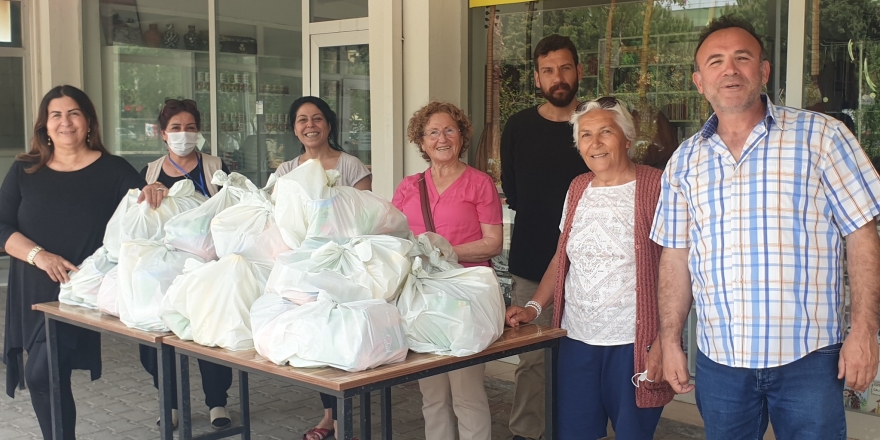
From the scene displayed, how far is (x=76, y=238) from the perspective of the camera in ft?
14.9

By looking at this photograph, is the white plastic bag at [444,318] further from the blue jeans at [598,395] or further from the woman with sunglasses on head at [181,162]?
the woman with sunglasses on head at [181,162]

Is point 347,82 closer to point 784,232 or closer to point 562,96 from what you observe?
point 562,96

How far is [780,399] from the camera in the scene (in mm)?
2762

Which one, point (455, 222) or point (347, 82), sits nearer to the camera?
point (455, 222)

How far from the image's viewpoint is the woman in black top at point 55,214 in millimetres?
4477

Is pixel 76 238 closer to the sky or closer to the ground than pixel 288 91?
closer to the ground

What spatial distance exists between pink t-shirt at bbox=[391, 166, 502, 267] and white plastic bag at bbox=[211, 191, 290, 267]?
2.42ft

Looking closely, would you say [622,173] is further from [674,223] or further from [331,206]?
[331,206]

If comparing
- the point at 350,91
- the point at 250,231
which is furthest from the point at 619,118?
the point at 350,91

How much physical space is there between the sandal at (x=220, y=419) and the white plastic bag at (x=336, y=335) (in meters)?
2.55

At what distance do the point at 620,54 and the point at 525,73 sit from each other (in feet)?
2.49

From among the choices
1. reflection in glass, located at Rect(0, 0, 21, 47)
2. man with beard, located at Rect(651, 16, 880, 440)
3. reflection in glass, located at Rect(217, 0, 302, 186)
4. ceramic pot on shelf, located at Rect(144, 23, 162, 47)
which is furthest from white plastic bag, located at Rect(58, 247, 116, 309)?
reflection in glass, located at Rect(0, 0, 21, 47)

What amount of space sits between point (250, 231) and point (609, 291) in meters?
1.45

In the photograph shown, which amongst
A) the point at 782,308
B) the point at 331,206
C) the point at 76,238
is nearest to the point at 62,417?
the point at 76,238
